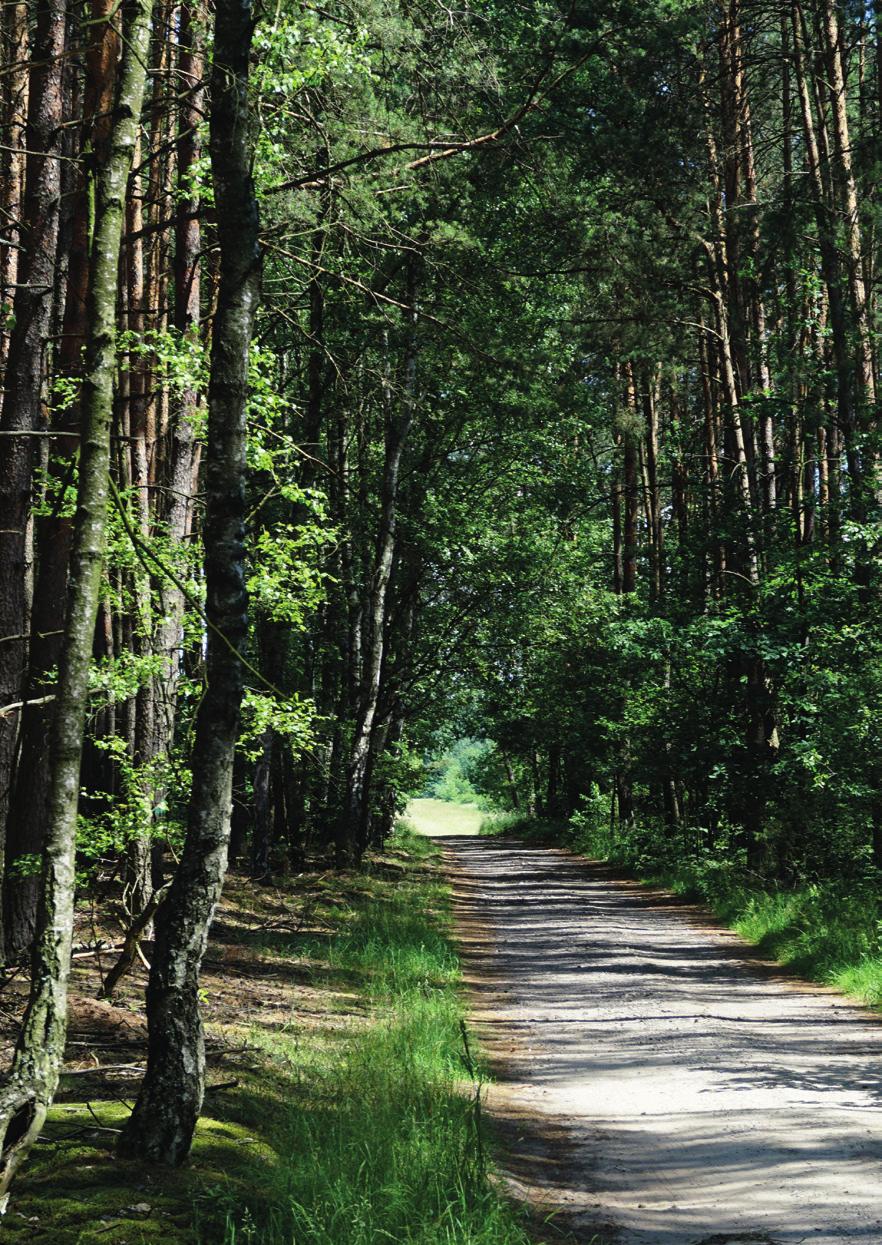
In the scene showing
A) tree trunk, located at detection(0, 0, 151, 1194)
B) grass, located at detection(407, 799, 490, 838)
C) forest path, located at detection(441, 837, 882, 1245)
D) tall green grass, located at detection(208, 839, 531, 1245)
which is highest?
tree trunk, located at detection(0, 0, 151, 1194)

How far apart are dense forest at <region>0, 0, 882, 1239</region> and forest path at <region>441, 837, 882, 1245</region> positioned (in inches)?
94.3

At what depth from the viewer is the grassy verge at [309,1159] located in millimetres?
4488

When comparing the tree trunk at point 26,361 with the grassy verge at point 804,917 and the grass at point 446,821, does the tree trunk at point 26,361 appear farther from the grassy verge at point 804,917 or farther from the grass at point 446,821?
the grass at point 446,821

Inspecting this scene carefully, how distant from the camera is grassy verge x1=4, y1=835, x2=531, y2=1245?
4.49 m

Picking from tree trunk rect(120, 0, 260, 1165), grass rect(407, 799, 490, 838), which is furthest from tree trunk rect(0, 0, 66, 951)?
grass rect(407, 799, 490, 838)

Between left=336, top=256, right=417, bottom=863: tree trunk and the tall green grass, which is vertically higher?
left=336, top=256, right=417, bottom=863: tree trunk

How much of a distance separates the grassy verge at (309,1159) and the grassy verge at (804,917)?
4.37 m

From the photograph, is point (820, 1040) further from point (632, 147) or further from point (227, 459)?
point (632, 147)

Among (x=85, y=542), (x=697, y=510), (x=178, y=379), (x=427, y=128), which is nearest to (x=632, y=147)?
(x=427, y=128)

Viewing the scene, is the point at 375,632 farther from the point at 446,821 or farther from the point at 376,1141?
the point at 446,821

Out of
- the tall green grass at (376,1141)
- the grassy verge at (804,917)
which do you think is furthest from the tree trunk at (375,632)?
the tall green grass at (376,1141)

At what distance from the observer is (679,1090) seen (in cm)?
764

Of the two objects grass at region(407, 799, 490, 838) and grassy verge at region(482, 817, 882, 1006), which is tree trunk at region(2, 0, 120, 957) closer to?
grassy verge at region(482, 817, 882, 1006)

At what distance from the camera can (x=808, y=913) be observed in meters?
14.0
